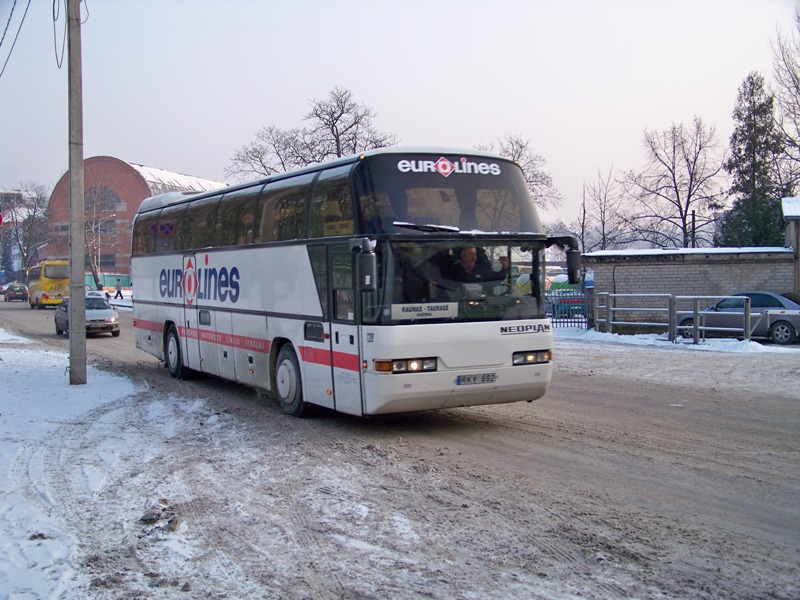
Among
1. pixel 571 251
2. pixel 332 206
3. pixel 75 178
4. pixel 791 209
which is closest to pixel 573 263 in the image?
pixel 571 251

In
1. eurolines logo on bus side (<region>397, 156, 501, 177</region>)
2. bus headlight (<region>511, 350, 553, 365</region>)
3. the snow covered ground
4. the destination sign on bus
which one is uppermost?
eurolines logo on bus side (<region>397, 156, 501, 177</region>)

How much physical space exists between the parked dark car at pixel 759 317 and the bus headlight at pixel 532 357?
42.4 feet

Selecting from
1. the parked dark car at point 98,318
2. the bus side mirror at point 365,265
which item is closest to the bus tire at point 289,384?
the bus side mirror at point 365,265

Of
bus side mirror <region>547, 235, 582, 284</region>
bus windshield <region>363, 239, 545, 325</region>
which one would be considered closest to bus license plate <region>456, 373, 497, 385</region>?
bus windshield <region>363, 239, 545, 325</region>

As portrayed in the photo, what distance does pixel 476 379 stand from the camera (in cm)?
934

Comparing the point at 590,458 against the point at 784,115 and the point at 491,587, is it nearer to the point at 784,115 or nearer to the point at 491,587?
the point at 491,587

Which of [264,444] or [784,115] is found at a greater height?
[784,115]

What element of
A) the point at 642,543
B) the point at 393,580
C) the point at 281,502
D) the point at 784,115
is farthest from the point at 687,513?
the point at 784,115

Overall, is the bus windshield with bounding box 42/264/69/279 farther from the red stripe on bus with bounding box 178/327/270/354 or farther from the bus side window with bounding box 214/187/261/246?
the bus side window with bounding box 214/187/261/246

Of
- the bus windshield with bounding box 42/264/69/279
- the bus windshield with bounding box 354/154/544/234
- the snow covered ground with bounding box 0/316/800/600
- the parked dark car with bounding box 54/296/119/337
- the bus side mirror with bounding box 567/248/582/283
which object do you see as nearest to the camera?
the snow covered ground with bounding box 0/316/800/600

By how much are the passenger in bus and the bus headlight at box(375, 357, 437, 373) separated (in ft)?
3.48

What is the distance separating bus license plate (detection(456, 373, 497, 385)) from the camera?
30.3ft

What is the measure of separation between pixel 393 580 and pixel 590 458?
3.88m

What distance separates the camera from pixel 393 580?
4.94m
